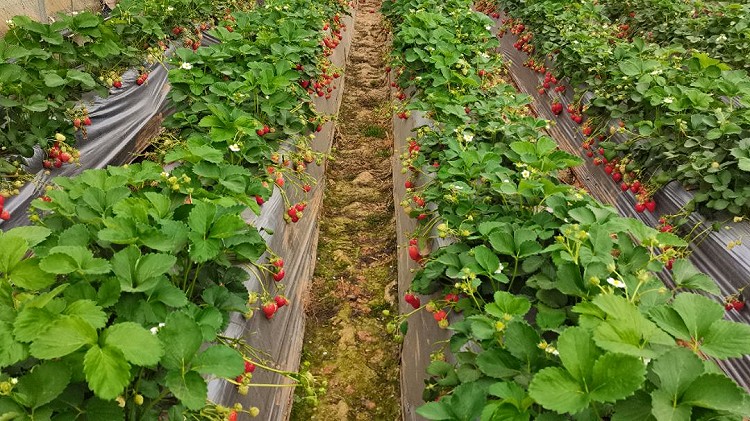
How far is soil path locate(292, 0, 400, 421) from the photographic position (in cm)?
299

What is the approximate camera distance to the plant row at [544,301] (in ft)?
4.03

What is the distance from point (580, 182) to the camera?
4.46m

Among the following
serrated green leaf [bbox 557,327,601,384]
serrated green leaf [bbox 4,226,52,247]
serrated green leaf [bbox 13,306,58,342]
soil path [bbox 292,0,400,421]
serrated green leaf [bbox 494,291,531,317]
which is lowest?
soil path [bbox 292,0,400,421]

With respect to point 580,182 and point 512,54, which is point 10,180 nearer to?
point 580,182

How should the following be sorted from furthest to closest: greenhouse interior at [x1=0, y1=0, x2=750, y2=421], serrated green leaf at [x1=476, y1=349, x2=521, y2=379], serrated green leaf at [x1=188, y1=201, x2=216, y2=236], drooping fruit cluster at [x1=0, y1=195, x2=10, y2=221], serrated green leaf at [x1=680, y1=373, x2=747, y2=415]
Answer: drooping fruit cluster at [x1=0, y1=195, x2=10, y2=221]
serrated green leaf at [x1=188, y1=201, x2=216, y2=236]
serrated green leaf at [x1=476, y1=349, x2=521, y2=379]
greenhouse interior at [x1=0, y1=0, x2=750, y2=421]
serrated green leaf at [x1=680, y1=373, x2=747, y2=415]

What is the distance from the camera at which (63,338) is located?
4.28 ft

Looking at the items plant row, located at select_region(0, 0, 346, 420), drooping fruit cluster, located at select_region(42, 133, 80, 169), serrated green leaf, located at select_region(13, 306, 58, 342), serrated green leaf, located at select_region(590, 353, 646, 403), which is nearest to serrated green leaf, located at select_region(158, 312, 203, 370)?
plant row, located at select_region(0, 0, 346, 420)

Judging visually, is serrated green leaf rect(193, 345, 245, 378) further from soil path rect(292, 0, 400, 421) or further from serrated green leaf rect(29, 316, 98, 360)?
soil path rect(292, 0, 400, 421)

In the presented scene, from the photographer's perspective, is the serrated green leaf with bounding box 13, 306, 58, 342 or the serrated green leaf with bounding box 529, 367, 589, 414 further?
the serrated green leaf with bounding box 13, 306, 58, 342

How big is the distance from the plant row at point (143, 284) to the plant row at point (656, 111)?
93.7 inches

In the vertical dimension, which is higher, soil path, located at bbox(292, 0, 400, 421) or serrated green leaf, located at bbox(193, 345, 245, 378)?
serrated green leaf, located at bbox(193, 345, 245, 378)

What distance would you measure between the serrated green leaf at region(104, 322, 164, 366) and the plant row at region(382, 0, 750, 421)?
72 centimetres

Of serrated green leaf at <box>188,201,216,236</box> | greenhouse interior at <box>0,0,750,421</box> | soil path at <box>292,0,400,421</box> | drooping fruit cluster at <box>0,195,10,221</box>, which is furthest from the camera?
soil path at <box>292,0,400,421</box>

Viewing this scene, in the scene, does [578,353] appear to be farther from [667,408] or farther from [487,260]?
[487,260]
